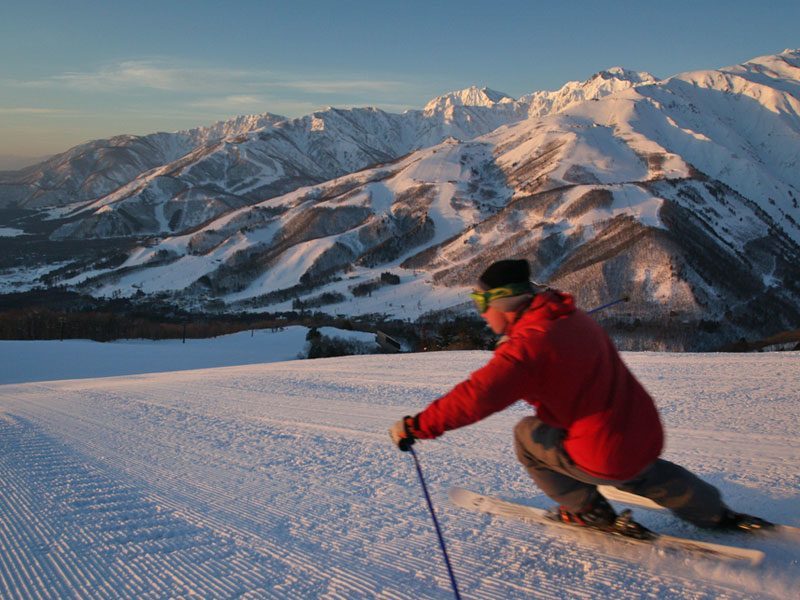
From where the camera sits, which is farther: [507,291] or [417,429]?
[417,429]

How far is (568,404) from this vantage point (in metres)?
3.47

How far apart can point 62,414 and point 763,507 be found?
11.0 m

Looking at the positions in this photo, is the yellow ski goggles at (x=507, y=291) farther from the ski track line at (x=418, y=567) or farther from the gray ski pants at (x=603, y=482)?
the ski track line at (x=418, y=567)

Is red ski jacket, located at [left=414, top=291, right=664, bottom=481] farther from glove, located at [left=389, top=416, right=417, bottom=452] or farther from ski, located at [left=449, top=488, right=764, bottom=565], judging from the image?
ski, located at [left=449, top=488, right=764, bottom=565]

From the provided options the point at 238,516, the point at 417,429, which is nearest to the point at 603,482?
the point at 417,429

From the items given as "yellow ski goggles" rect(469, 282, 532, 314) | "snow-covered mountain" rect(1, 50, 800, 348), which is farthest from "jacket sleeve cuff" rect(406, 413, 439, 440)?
"snow-covered mountain" rect(1, 50, 800, 348)

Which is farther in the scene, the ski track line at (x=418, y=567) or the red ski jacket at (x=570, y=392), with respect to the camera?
the ski track line at (x=418, y=567)

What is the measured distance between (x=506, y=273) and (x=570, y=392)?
79cm

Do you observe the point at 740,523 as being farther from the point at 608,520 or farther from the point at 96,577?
the point at 96,577

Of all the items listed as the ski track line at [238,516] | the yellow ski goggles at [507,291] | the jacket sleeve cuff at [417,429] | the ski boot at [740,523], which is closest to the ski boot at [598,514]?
the ski boot at [740,523]

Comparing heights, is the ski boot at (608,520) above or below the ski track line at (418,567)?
above

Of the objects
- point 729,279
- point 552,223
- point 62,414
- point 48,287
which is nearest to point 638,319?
point 729,279

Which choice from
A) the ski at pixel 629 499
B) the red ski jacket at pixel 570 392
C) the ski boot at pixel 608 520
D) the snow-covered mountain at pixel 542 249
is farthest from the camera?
the snow-covered mountain at pixel 542 249

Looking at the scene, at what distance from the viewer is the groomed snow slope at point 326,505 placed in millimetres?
3709
